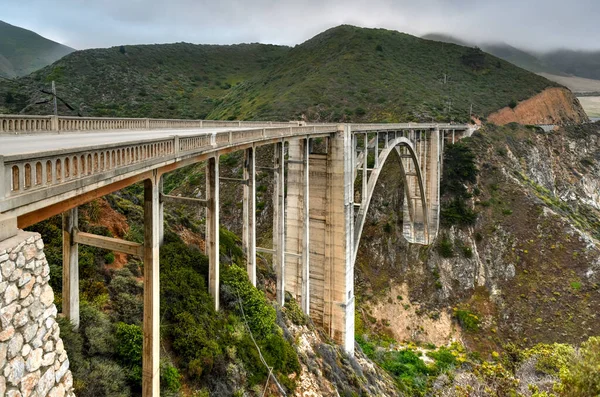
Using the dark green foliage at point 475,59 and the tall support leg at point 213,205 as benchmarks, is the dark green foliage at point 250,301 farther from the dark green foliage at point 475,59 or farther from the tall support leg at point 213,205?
the dark green foliage at point 475,59

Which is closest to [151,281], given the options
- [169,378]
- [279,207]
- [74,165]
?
[169,378]

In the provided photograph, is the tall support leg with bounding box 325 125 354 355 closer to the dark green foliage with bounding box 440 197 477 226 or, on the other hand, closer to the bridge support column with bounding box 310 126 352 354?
the bridge support column with bounding box 310 126 352 354

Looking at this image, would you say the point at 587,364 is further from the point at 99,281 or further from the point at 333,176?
the point at 333,176

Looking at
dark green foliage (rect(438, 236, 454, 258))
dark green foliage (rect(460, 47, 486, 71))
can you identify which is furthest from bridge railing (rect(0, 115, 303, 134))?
dark green foliage (rect(460, 47, 486, 71))

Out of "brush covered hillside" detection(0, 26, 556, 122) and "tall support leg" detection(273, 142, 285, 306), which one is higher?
"brush covered hillside" detection(0, 26, 556, 122)

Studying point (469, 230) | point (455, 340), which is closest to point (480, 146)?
point (469, 230)

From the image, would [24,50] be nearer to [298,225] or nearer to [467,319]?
[298,225]
